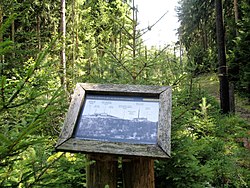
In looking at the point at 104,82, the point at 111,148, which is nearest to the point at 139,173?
the point at 111,148

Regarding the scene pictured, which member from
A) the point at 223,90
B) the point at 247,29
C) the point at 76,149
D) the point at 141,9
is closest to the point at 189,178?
the point at 76,149

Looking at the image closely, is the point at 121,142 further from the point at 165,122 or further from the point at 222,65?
the point at 222,65

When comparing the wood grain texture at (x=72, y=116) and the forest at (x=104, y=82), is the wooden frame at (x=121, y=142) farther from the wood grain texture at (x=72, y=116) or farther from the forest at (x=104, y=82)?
the forest at (x=104, y=82)

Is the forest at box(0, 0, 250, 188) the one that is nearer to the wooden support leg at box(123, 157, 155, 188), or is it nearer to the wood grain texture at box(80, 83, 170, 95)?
the wood grain texture at box(80, 83, 170, 95)

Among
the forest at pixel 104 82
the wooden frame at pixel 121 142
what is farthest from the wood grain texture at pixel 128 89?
the forest at pixel 104 82

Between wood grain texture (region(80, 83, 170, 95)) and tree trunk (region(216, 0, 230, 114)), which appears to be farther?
tree trunk (region(216, 0, 230, 114))

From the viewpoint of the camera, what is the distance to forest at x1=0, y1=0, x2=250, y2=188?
1760mm

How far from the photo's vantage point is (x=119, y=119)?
7.97 feet

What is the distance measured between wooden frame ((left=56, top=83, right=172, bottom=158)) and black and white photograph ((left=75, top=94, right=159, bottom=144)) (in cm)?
4

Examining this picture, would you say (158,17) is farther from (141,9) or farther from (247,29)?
(247,29)

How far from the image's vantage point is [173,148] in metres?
3.54

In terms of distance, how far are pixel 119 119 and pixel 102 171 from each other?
0.49m

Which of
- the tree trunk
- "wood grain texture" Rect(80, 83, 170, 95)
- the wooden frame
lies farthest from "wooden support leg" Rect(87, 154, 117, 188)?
the tree trunk

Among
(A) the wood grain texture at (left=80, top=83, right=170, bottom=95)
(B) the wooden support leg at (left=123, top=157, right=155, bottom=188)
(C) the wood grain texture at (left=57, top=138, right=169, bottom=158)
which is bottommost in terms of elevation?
(B) the wooden support leg at (left=123, top=157, right=155, bottom=188)
